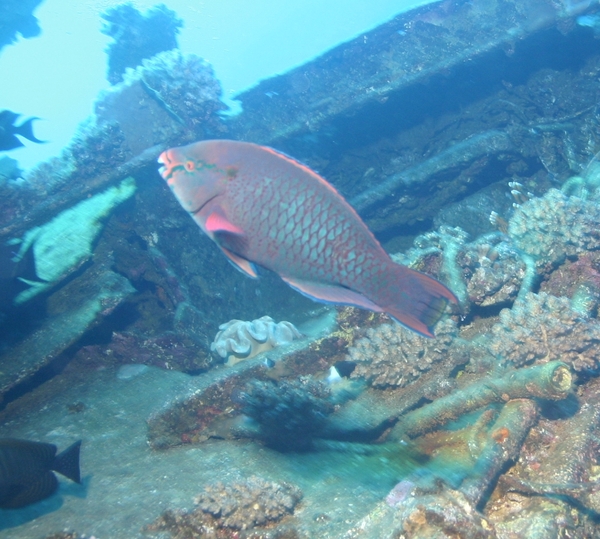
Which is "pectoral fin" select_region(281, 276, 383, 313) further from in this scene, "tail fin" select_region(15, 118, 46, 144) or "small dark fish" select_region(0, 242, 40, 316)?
"tail fin" select_region(15, 118, 46, 144)

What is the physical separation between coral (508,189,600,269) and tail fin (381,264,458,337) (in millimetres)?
4084

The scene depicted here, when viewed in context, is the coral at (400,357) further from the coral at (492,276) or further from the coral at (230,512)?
the coral at (230,512)

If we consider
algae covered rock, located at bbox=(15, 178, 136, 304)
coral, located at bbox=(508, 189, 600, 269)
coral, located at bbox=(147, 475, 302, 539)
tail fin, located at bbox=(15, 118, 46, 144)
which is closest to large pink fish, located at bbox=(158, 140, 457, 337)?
coral, located at bbox=(147, 475, 302, 539)

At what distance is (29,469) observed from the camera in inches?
126

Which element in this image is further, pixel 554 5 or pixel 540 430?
pixel 554 5

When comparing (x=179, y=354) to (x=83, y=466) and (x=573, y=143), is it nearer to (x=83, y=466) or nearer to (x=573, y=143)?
(x=83, y=466)

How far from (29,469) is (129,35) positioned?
16.0 metres

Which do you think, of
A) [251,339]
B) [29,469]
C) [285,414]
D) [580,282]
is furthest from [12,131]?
[580,282]

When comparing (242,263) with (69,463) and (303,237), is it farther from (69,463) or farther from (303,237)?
(69,463)

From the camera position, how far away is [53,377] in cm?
584

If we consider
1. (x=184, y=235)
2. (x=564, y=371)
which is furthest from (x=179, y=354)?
(x=564, y=371)

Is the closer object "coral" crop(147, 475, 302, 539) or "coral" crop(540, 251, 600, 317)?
"coral" crop(147, 475, 302, 539)

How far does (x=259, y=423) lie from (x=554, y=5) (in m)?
12.5

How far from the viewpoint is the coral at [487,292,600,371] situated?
3.63 metres
